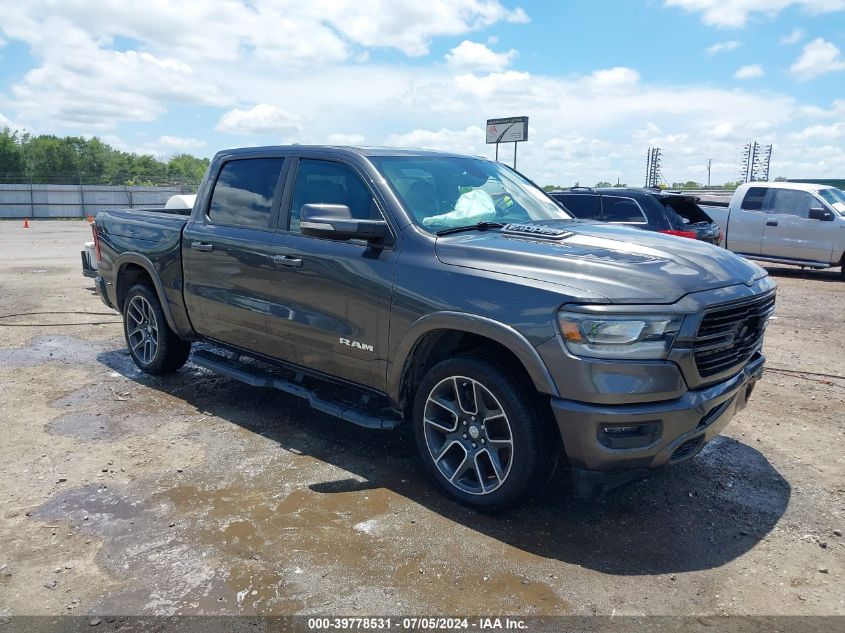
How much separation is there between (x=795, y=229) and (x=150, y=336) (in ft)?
41.0

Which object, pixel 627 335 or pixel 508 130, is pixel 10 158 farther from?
pixel 627 335

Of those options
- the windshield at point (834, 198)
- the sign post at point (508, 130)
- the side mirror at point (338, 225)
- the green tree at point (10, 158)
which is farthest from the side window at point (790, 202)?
the green tree at point (10, 158)

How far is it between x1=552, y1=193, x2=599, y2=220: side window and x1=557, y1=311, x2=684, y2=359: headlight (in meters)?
7.23

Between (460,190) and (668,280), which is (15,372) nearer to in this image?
(460,190)

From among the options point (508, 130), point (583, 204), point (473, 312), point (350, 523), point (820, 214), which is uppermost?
point (508, 130)

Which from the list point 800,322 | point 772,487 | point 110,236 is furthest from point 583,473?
point 800,322

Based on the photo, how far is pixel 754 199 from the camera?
14.1 m

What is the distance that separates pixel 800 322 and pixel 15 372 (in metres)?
9.20

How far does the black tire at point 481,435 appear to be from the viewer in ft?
11.1

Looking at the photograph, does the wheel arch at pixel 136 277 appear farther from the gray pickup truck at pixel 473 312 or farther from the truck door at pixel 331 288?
the truck door at pixel 331 288

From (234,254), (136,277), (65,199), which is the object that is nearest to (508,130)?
(136,277)

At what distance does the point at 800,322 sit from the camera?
882 centimetres

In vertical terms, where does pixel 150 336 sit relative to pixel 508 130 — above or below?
below

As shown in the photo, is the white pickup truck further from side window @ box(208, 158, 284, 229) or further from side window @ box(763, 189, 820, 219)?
side window @ box(208, 158, 284, 229)
